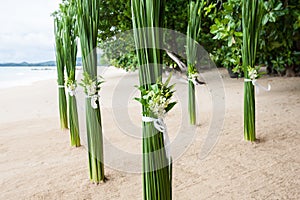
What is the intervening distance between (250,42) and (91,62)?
129 centimetres

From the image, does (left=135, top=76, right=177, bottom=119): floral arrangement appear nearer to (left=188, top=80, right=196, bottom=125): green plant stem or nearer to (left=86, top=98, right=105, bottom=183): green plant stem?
(left=86, top=98, right=105, bottom=183): green plant stem

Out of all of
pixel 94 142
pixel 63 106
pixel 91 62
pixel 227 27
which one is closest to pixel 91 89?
pixel 91 62

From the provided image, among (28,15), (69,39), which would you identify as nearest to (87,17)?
(69,39)

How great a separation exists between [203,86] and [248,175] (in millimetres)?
3616

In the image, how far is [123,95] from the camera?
15.0ft

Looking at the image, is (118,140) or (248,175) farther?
(118,140)

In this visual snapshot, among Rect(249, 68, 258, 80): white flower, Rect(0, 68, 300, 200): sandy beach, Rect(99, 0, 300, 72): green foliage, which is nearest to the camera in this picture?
Rect(0, 68, 300, 200): sandy beach

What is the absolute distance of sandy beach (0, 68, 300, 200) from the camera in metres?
1.53

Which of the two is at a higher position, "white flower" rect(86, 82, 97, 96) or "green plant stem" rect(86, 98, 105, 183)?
"white flower" rect(86, 82, 97, 96)

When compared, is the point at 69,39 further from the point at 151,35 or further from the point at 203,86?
the point at 203,86

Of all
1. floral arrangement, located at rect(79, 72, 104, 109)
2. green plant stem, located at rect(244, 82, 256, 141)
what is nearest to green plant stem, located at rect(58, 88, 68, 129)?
floral arrangement, located at rect(79, 72, 104, 109)

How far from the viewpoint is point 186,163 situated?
1933 mm

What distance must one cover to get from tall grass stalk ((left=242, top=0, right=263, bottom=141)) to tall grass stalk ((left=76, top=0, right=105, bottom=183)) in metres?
1.18

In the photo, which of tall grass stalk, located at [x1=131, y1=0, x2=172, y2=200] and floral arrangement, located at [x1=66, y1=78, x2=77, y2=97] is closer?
tall grass stalk, located at [x1=131, y1=0, x2=172, y2=200]
